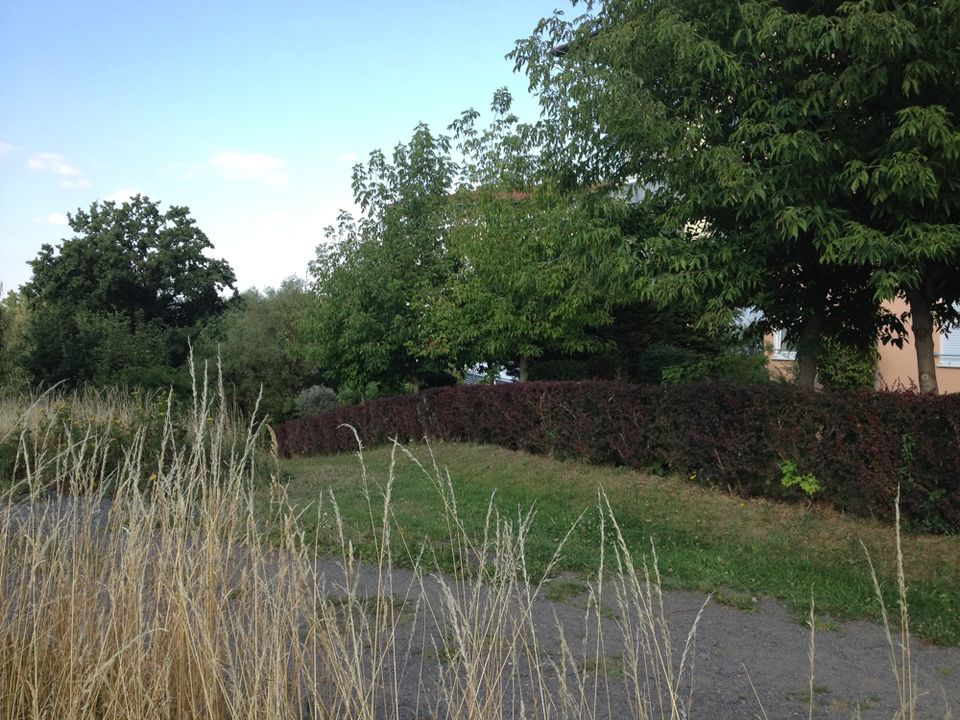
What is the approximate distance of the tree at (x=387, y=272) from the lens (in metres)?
20.5

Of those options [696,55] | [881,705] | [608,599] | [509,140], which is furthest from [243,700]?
[509,140]

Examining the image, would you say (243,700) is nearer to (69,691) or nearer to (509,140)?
(69,691)

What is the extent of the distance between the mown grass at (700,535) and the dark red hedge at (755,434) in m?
0.27

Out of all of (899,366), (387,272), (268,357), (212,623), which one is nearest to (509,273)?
(387,272)

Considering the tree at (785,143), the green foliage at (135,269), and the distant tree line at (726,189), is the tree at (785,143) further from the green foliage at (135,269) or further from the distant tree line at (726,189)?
the green foliage at (135,269)

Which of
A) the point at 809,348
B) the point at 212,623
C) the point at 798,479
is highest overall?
the point at 809,348

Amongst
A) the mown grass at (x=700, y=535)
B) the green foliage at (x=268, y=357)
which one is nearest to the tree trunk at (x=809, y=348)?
the mown grass at (x=700, y=535)

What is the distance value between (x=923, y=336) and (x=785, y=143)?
3.14m

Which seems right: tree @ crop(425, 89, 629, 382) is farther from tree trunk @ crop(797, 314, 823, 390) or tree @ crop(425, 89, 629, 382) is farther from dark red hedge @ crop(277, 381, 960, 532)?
tree trunk @ crop(797, 314, 823, 390)

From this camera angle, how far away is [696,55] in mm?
9031

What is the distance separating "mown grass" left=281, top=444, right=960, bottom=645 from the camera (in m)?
6.66

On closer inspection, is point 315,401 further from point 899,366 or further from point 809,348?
point 809,348

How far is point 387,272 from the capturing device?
808 inches

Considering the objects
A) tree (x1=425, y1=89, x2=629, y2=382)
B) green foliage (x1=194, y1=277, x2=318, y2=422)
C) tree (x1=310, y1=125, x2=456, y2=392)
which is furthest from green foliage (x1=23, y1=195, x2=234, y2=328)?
tree (x1=425, y1=89, x2=629, y2=382)
